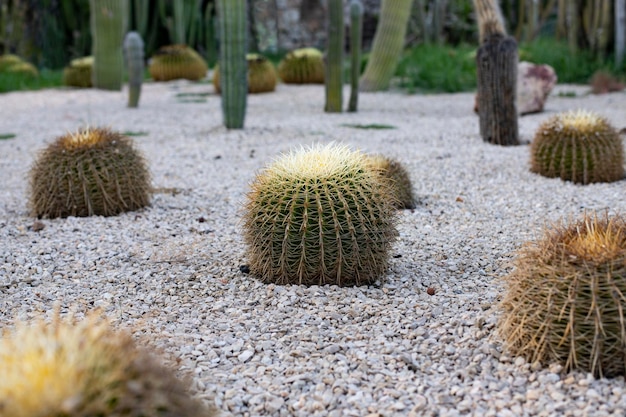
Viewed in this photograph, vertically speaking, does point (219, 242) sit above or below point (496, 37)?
below

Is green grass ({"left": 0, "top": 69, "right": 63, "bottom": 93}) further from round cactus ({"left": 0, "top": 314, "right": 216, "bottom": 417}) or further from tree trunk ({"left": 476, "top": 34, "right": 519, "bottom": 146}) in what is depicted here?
round cactus ({"left": 0, "top": 314, "right": 216, "bottom": 417})

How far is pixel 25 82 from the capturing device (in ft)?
47.1

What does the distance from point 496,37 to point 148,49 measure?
11384 mm

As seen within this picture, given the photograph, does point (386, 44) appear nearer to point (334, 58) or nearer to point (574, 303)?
point (334, 58)

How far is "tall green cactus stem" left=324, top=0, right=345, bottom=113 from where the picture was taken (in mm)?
9758

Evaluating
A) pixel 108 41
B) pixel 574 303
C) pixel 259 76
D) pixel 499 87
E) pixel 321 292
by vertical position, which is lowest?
pixel 321 292

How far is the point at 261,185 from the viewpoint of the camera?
3.88 m

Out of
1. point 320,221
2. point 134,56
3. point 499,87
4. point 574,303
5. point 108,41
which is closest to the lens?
point 574,303

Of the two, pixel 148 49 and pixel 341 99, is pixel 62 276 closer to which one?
pixel 341 99

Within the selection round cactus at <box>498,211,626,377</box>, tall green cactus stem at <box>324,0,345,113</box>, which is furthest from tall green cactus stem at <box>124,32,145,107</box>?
round cactus at <box>498,211,626,377</box>

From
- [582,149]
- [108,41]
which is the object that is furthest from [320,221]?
[108,41]

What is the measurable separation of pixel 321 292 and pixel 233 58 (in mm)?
5328

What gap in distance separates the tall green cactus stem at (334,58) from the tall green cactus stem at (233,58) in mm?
1432

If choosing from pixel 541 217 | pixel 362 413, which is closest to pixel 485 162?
pixel 541 217
